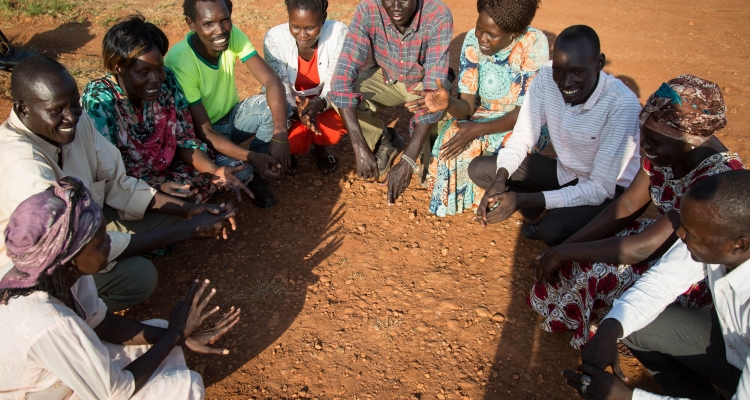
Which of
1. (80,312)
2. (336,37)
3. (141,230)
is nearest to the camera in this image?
(80,312)

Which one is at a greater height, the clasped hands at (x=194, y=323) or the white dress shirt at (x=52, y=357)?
the white dress shirt at (x=52, y=357)

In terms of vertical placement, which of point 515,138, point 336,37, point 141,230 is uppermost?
point 336,37

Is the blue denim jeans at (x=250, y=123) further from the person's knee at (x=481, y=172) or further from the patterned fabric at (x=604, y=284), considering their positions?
the patterned fabric at (x=604, y=284)

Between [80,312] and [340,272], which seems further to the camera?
[340,272]

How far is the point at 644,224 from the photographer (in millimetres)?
2762

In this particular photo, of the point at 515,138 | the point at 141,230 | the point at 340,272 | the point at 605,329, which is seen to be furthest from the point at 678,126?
the point at 141,230

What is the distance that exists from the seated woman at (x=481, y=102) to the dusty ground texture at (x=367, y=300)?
8.9 inches

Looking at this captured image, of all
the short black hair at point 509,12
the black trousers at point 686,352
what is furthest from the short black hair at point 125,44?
the black trousers at point 686,352

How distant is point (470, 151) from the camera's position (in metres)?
3.69

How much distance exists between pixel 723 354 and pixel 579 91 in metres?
1.45

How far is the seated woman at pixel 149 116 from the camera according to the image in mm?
3008

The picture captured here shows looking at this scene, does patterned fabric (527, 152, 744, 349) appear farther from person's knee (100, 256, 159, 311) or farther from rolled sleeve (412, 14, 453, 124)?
person's knee (100, 256, 159, 311)

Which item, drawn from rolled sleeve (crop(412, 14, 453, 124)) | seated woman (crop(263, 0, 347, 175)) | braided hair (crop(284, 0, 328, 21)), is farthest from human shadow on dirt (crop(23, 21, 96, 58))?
rolled sleeve (crop(412, 14, 453, 124))

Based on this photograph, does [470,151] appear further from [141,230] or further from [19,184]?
[19,184]
